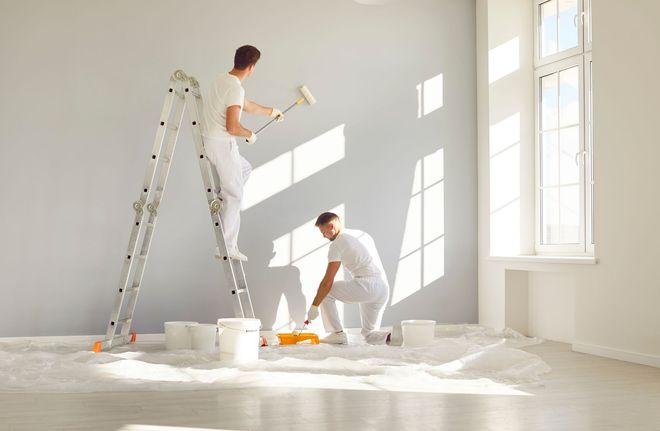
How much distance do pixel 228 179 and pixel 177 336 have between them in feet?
3.59

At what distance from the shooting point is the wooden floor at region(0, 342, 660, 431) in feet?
10.0

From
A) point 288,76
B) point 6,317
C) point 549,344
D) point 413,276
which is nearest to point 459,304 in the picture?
point 413,276

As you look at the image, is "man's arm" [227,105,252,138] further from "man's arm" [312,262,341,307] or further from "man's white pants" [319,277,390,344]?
"man's white pants" [319,277,390,344]

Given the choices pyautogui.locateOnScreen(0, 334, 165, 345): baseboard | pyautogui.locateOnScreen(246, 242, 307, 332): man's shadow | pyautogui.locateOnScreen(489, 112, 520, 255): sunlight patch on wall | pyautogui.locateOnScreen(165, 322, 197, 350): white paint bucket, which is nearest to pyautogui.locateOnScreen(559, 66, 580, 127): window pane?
pyautogui.locateOnScreen(489, 112, 520, 255): sunlight patch on wall

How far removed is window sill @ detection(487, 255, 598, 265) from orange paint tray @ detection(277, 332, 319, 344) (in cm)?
176

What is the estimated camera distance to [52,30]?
5598 mm

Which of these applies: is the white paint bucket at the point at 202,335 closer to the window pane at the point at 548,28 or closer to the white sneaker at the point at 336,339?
the white sneaker at the point at 336,339

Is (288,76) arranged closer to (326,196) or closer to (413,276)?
(326,196)

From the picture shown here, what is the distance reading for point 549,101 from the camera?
21.5 feet

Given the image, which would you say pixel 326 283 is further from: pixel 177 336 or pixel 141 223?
pixel 141 223

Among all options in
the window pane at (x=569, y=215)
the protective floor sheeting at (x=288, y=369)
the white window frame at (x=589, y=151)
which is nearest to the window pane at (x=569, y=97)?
the white window frame at (x=589, y=151)

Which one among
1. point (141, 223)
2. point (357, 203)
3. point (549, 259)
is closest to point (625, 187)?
point (549, 259)

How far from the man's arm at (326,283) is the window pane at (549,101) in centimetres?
228

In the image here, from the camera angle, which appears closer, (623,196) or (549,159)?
(623,196)
